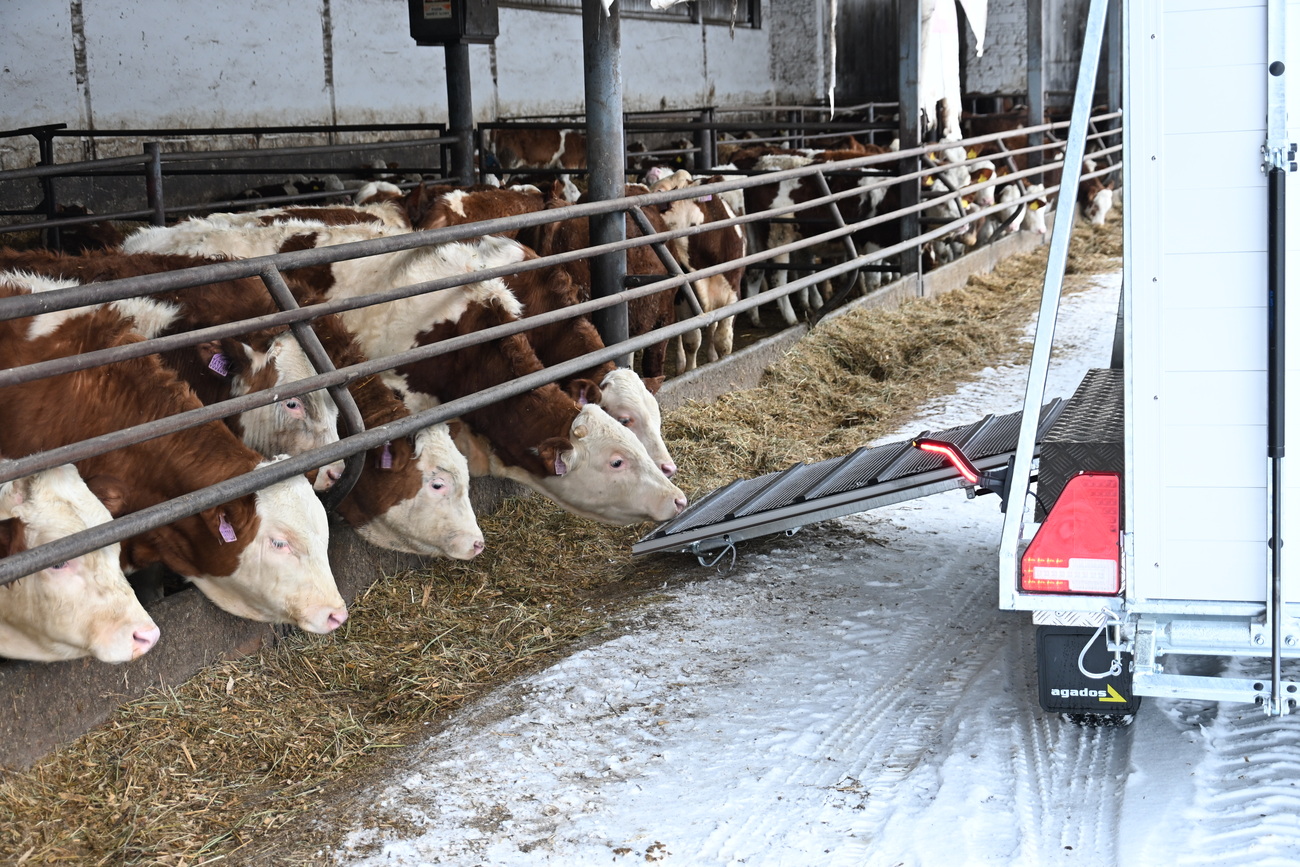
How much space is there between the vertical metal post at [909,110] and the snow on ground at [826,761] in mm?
6839

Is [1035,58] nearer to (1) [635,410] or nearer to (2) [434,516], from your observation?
(1) [635,410]

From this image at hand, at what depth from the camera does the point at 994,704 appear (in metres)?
3.85

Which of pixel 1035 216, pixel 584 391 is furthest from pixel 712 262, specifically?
pixel 1035 216

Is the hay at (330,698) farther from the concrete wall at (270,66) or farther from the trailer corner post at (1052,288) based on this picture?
the concrete wall at (270,66)

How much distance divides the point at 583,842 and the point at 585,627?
4.93 ft

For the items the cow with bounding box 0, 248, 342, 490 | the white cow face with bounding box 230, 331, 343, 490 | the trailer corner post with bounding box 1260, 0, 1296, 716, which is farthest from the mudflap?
the white cow face with bounding box 230, 331, 343, 490

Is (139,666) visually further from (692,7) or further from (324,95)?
(692,7)

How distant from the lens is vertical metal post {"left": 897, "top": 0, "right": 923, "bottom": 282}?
10.6 m

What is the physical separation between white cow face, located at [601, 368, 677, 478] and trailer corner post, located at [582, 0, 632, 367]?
471 millimetres

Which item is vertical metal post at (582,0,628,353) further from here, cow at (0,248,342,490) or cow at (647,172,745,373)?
cow at (647,172,745,373)

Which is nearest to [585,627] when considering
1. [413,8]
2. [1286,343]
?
[1286,343]

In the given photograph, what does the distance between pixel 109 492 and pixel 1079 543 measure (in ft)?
9.03

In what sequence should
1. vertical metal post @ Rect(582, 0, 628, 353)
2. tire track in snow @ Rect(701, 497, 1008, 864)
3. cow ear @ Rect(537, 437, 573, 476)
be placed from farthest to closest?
vertical metal post @ Rect(582, 0, 628, 353) → cow ear @ Rect(537, 437, 573, 476) → tire track in snow @ Rect(701, 497, 1008, 864)

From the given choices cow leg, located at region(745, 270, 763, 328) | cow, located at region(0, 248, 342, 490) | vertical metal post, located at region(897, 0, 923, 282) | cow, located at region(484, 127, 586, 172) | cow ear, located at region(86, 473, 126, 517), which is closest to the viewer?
cow ear, located at region(86, 473, 126, 517)
